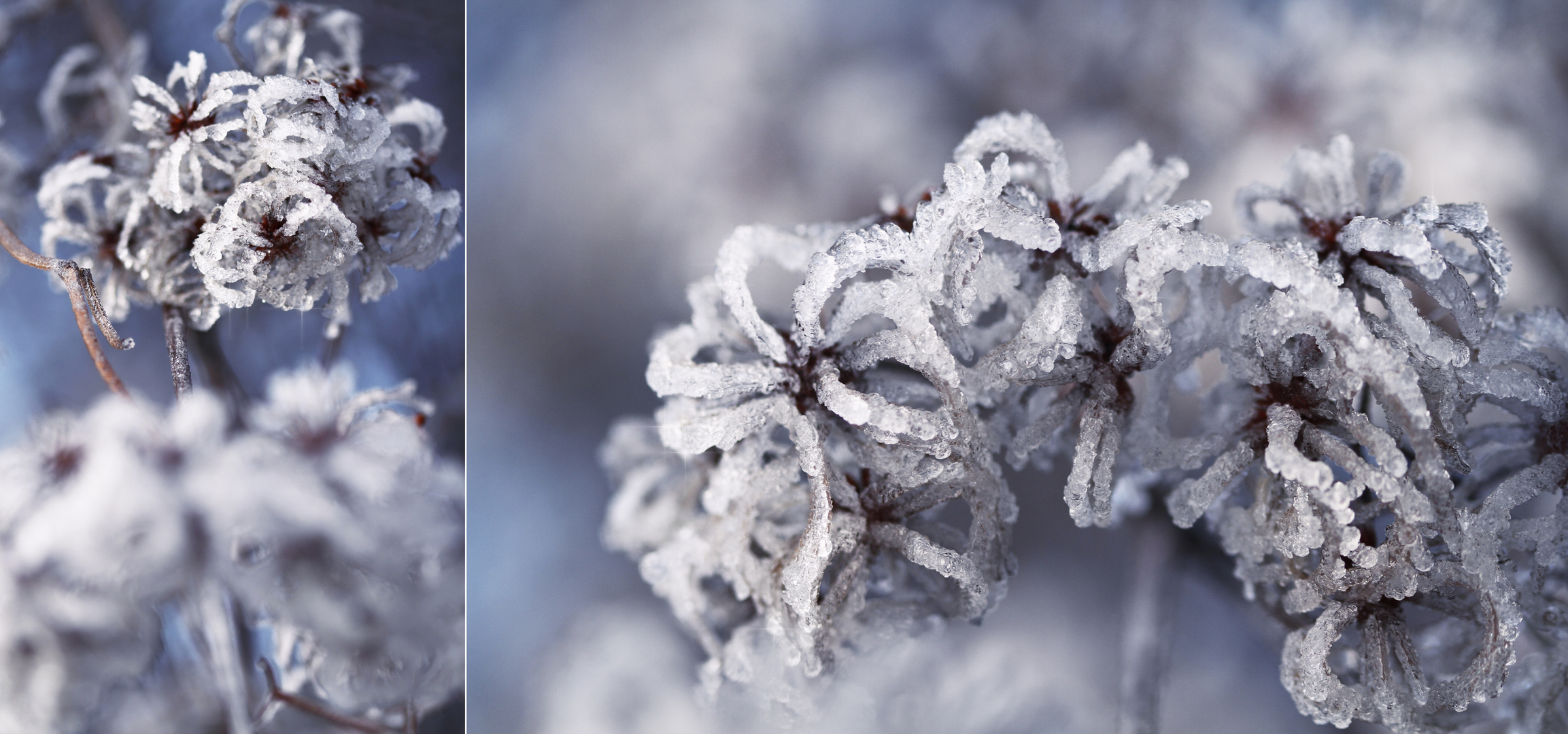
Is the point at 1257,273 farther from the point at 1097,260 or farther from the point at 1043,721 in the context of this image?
the point at 1043,721

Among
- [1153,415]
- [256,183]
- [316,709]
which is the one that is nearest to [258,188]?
[256,183]

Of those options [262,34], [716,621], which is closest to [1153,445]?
[716,621]

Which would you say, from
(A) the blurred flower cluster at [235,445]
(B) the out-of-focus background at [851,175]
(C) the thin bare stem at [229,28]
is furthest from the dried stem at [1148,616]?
(C) the thin bare stem at [229,28]

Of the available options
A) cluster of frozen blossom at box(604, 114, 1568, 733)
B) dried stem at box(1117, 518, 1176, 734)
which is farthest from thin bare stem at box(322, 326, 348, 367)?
dried stem at box(1117, 518, 1176, 734)

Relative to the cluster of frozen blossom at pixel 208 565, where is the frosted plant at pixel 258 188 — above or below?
above

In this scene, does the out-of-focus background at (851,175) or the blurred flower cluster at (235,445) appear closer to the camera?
the blurred flower cluster at (235,445)

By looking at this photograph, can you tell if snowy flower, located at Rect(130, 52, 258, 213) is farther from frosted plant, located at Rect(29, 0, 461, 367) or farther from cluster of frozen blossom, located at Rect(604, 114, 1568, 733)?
cluster of frozen blossom, located at Rect(604, 114, 1568, 733)

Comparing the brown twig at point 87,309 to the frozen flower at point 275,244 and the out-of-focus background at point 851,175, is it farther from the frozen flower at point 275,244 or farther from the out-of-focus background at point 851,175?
the out-of-focus background at point 851,175
